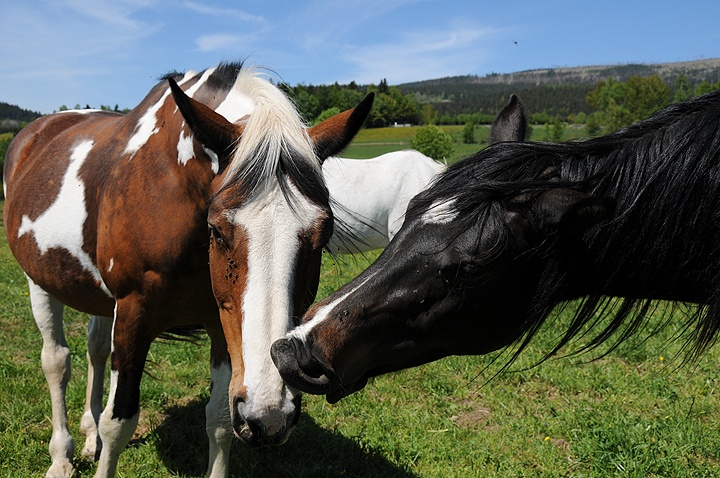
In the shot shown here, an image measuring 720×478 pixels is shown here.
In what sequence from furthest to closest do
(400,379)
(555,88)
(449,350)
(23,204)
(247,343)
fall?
(555,88) → (400,379) → (23,204) → (247,343) → (449,350)

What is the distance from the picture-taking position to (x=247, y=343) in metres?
2.04

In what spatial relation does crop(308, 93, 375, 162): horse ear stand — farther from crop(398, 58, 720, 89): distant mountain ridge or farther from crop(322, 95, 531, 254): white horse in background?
crop(398, 58, 720, 89): distant mountain ridge

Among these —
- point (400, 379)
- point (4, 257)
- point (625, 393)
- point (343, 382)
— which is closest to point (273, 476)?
point (400, 379)

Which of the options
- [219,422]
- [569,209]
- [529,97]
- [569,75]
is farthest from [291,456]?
[569,75]

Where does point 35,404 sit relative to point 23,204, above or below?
below

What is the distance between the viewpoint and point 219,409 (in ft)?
10.4

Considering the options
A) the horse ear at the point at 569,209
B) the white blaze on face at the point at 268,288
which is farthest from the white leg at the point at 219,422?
the horse ear at the point at 569,209

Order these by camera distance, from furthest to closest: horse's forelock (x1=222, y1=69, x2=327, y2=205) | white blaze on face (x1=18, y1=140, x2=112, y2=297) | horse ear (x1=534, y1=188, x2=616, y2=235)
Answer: white blaze on face (x1=18, y1=140, x2=112, y2=297)
horse's forelock (x1=222, y1=69, x2=327, y2=205)
horse ear (x1=534, y1=188, x2=616, y2=235)

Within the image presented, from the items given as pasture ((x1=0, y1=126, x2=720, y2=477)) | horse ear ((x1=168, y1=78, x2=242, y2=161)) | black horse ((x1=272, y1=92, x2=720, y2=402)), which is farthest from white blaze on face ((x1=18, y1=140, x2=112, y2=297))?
black horse ((x1=272, y1=92, x2=720, y2=402))

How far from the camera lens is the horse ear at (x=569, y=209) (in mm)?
1606

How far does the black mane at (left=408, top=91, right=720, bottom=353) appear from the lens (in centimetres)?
168

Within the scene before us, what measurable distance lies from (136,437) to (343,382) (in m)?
2.88

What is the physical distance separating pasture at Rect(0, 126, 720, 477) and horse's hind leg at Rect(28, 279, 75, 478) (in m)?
0.18

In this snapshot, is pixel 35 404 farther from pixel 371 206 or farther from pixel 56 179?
pixel 371 206
